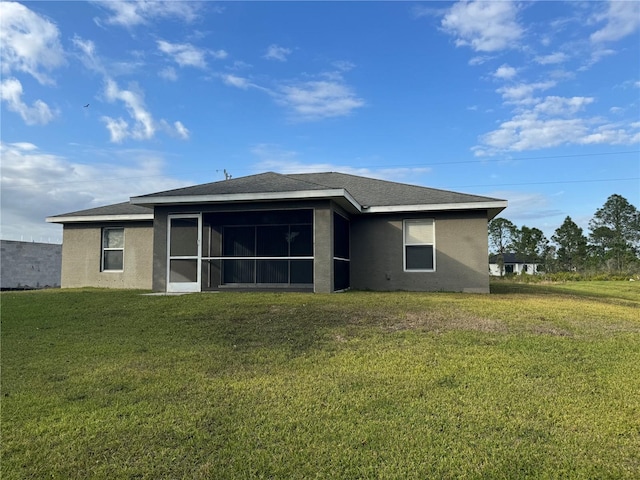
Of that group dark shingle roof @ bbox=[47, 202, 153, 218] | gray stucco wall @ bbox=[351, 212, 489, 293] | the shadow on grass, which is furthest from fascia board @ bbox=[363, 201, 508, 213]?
dark shingle roof @ bbox=[47, 202, 153, 218]

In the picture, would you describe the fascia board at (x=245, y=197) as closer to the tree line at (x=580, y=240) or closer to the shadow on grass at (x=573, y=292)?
the shadow on grass at (x=573, y=292)

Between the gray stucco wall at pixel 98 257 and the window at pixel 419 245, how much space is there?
27.7 ft

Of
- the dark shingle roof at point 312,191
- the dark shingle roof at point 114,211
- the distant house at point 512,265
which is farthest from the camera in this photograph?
the distant house at point 512,265

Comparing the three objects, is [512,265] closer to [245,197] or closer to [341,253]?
[341,253]

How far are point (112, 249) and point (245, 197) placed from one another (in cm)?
698

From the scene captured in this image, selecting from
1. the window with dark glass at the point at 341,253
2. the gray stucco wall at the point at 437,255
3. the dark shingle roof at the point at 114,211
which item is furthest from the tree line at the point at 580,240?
the dark shingle roof at the point at 114,211

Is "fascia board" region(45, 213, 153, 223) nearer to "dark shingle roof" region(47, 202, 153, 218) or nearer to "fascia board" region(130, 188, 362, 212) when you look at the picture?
"dark shingle roof" region(47, 202, 153, 218)

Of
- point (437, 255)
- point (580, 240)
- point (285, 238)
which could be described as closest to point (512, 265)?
point (580, 240)

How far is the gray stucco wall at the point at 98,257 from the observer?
→ 46.3 ft

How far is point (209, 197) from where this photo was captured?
10.6 m

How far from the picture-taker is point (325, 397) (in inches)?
146

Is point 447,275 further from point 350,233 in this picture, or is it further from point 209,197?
point 209,197

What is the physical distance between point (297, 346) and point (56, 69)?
11.5 meters

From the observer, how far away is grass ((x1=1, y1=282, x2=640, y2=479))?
267cm
